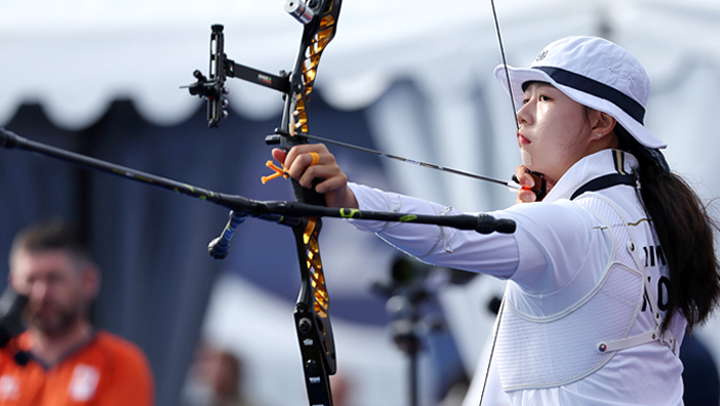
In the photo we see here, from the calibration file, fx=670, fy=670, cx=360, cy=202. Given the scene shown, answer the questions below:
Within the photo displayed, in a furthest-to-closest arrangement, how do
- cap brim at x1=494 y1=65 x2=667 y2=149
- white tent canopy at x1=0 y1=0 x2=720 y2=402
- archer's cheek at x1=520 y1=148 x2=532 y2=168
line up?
white tent canopy at x1=0 y1=0 x2=720 y2=402, archer's cheek at x1=520 y1=148 x2=532 y2=168, cap brim at x1=494 y1=65 x2=667 y2=149

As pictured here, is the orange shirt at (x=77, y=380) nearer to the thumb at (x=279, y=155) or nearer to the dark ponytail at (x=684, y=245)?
the thumb at (x=279, y=155)

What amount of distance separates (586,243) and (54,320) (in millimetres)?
2822

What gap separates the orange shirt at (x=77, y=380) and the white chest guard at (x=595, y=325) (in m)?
2.33

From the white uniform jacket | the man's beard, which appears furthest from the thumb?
the man's beard

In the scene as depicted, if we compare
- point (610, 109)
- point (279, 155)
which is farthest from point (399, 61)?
point (279, 155)

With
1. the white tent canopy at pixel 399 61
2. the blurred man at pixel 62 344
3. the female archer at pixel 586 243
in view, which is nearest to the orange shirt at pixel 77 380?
the blurred man at pixel 62 344

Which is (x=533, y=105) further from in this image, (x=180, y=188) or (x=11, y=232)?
(x=11, y=232)

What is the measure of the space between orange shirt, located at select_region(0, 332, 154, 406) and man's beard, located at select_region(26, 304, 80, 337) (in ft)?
0.28

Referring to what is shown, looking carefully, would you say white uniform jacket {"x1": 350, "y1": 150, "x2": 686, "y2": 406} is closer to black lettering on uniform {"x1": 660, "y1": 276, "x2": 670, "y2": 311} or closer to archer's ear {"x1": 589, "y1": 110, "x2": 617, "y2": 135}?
black lettering on uniform {"x1": 660, "y1": 276, "x2": 670, "y2": 311}

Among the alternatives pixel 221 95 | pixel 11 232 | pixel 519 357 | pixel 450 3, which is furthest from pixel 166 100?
pixel 519 357

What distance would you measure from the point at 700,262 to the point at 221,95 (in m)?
0.97

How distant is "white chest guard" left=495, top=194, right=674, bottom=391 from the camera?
3.91ft

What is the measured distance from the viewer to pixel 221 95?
1.22 m

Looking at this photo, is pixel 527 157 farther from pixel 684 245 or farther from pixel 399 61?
pixel 399 61
